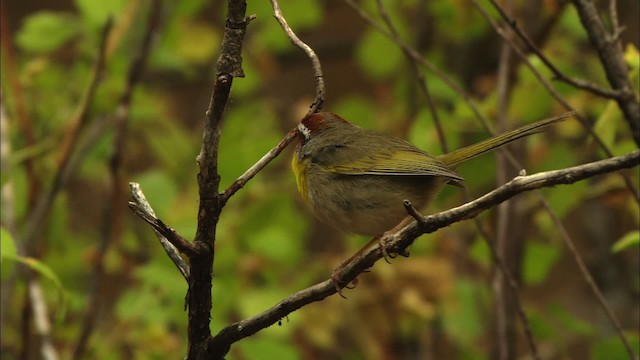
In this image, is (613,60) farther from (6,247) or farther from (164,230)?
(6,247)

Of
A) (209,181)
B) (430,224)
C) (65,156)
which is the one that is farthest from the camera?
(65,156)

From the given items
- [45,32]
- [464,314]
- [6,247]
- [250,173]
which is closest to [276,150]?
[250,173]

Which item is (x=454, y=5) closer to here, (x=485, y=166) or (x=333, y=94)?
(x=485, y=166)

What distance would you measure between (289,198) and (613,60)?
174 cm

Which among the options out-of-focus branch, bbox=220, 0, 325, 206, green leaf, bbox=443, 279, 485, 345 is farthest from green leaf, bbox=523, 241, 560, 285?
out-of-focus branch, bbox=220, 0, 325, 206

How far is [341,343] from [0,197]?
2883 mm

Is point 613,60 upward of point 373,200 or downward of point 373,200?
upward

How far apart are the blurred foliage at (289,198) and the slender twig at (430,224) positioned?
2.99 feet

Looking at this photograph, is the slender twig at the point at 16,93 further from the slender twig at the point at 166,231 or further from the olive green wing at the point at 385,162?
the slender twig at the point at 166,231

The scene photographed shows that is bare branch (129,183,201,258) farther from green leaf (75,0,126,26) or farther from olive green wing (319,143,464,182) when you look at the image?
green leaf (75,0,126,26)

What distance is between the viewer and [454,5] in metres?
4.09

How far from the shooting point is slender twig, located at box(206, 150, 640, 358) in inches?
59.4

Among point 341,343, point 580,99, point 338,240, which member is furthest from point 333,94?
point 580,99

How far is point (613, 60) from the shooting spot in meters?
2.64
